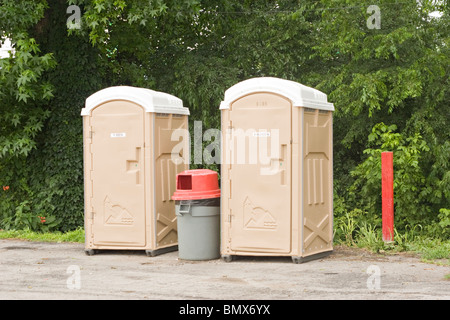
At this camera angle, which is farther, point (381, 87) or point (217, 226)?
point (381, 87)

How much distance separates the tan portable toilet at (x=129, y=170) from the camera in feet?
32.6

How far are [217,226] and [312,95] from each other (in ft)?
7.04

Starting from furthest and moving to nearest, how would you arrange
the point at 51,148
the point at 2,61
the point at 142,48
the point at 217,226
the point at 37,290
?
the point at 142,48 < the point at 51,148 < the point at 2,61 < the point at 217,226 < the point at 37,290

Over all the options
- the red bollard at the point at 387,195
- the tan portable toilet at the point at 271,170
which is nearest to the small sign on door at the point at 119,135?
the tan portable toilet at the point at 271,170

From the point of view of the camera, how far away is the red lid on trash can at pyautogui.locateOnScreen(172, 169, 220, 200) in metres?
9.52

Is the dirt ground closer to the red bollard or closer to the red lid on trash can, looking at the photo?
the red bollard

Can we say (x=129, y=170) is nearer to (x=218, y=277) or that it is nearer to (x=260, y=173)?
(x=260, y=173)

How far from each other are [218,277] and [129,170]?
242cm

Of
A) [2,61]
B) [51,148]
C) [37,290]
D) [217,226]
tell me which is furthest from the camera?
[51,148]

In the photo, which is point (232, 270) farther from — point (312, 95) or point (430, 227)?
point (430, 227)

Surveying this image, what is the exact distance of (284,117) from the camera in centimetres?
911

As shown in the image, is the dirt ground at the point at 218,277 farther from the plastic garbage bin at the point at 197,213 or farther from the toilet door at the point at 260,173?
the toilet door at the point at 260,173

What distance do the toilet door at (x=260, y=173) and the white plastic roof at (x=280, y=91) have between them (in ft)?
0.23

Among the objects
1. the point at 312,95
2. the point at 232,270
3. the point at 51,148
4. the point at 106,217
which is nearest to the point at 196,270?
the point at 232,270
